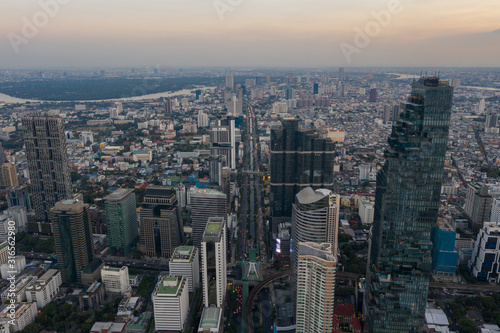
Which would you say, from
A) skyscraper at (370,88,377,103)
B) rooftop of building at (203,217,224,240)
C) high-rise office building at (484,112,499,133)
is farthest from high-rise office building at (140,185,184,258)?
skyscraper at (370,88,377,103)

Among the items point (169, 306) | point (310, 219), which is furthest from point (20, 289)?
point (310, 219)

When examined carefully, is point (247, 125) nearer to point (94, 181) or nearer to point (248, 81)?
point (94, 181)

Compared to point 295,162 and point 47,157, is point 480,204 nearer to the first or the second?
point 295,162

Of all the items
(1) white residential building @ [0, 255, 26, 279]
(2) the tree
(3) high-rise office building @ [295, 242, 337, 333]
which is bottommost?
(2) the tree

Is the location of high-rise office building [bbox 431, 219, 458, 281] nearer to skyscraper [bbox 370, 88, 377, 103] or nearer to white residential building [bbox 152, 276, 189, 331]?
white residential building [bbox 152, 276, 189, 331]

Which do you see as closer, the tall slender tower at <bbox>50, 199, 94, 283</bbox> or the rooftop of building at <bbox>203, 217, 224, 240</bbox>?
the rooftop of building at <bbox>203, 217, 224, 240</bbox>
